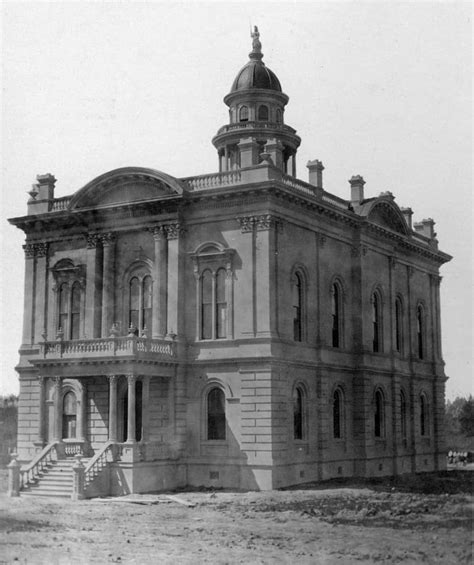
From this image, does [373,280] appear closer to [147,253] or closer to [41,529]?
[147,253]

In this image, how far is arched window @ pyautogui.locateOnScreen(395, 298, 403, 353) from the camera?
147ft

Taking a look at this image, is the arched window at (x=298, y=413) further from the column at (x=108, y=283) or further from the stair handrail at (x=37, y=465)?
the stair handrail at (x=37, y=465)

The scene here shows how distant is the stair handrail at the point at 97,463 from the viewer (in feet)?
103

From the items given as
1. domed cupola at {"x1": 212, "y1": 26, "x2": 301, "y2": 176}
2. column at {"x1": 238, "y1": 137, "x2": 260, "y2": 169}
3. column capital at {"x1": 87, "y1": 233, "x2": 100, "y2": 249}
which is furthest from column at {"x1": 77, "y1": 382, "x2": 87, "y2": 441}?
domed cupola at {"x1": 212, "y1": 26, "x2": 301, "y2": 176}

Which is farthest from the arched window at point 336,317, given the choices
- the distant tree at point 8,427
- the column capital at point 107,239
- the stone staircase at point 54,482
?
the distant tree at point 8,427

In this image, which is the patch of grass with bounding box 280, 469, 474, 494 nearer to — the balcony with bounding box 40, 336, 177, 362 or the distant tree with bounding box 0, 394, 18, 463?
the balcony with bounding box 40, 336, 177, 362

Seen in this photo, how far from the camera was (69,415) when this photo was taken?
124 ft

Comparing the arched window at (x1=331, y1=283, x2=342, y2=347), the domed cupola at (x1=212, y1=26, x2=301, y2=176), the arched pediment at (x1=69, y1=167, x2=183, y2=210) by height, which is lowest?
the arched window at (x1=331, y1=283, x2=342, y2=347)

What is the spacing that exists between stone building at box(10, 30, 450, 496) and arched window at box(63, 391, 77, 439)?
57 mm

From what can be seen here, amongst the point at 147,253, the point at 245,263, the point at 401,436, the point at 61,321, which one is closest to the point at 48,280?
the point at 61,321

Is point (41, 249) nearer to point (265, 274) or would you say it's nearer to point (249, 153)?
point (249, 153)

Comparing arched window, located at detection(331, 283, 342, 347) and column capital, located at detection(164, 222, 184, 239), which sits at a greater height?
column capital, located at detection(164, 222, 184, 239)

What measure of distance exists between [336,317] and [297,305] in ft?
12.1

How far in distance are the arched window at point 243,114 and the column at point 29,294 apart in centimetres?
1211
